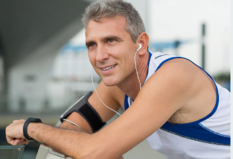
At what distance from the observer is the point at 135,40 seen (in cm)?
140

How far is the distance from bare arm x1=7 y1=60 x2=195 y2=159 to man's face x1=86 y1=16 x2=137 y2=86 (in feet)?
0.80

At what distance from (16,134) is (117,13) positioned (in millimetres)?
819

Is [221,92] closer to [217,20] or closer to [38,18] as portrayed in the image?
[217,20]

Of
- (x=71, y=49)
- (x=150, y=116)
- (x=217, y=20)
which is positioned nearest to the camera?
(x=150, y=116)

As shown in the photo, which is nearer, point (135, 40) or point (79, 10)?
point (135, 40)

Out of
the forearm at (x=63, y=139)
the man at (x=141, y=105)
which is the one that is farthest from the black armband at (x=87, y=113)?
the forearm at (x=63, y=139)

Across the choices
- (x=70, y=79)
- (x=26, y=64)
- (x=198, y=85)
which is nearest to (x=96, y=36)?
(x=198, y=85)

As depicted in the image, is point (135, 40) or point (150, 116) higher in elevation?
point (135, 40)

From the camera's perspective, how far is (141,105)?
110 cm

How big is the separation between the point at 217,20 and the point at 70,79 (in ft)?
26.4

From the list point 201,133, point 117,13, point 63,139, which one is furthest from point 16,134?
point 201,133

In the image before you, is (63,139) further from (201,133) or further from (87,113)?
(201,133)

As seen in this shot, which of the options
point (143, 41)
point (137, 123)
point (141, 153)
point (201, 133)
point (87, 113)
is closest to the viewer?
point (137, 123)

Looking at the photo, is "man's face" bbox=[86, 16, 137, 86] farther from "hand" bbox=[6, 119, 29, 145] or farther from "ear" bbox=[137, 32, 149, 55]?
"hand" bbox=[6, 119, 29, 145]
